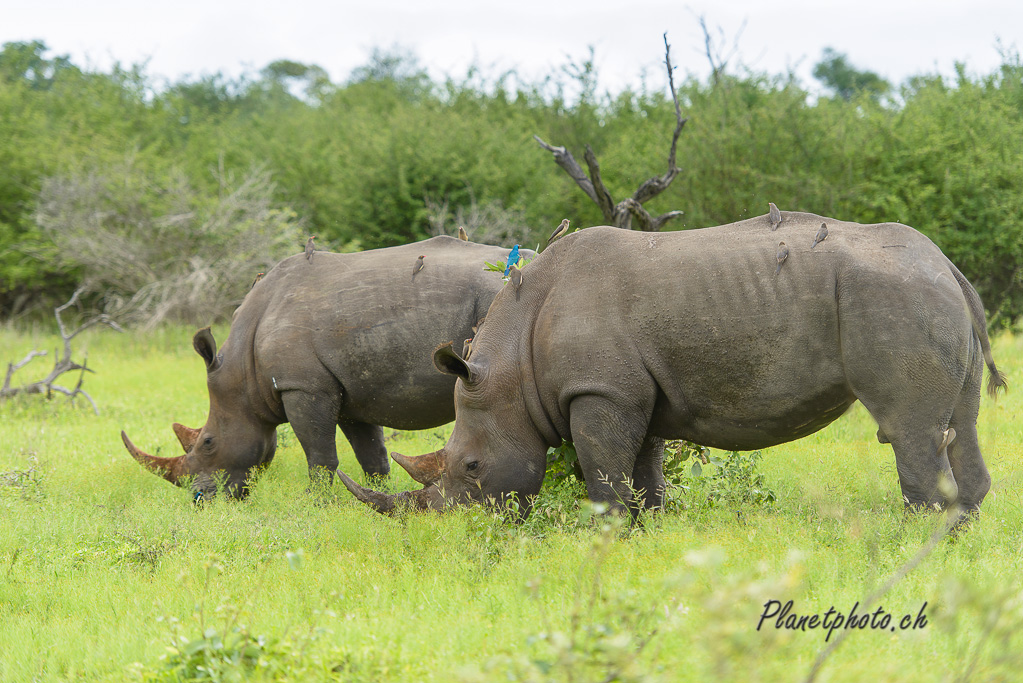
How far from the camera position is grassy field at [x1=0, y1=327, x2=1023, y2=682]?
9.98ft

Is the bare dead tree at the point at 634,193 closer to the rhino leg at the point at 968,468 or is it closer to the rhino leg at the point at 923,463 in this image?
the rhino leg at the point at 968,468

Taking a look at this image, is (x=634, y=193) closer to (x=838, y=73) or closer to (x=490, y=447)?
(x=490, y=447)

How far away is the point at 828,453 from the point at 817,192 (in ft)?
30.1

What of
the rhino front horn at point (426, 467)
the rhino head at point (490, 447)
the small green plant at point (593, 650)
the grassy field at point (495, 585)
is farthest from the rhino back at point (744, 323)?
the small green plant at point (593, 650)

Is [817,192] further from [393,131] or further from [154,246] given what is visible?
[154,246]

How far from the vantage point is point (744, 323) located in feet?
16.4

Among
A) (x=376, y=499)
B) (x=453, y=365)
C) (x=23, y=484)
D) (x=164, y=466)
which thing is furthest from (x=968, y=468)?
(x=23, y=484)

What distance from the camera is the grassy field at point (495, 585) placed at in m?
3.04

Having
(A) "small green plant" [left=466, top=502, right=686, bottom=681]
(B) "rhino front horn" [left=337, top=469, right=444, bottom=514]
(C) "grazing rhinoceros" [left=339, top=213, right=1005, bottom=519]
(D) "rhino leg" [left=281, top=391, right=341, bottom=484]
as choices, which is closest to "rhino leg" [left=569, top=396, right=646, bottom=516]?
(C) "grazing rhinoceros" [left=339, top=213, right=1005, bottom=519]

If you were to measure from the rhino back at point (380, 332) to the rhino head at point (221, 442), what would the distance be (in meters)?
0.33

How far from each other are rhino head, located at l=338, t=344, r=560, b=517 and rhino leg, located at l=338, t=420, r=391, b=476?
256 cm

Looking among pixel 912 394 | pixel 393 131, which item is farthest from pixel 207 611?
pixel 393 131

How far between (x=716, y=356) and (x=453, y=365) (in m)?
1.51

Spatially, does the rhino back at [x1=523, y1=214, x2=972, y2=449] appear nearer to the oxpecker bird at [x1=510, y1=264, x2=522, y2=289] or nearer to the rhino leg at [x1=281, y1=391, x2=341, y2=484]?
the oxpecker bird at [x1=510, y1=264, x2=522, y2=289]
